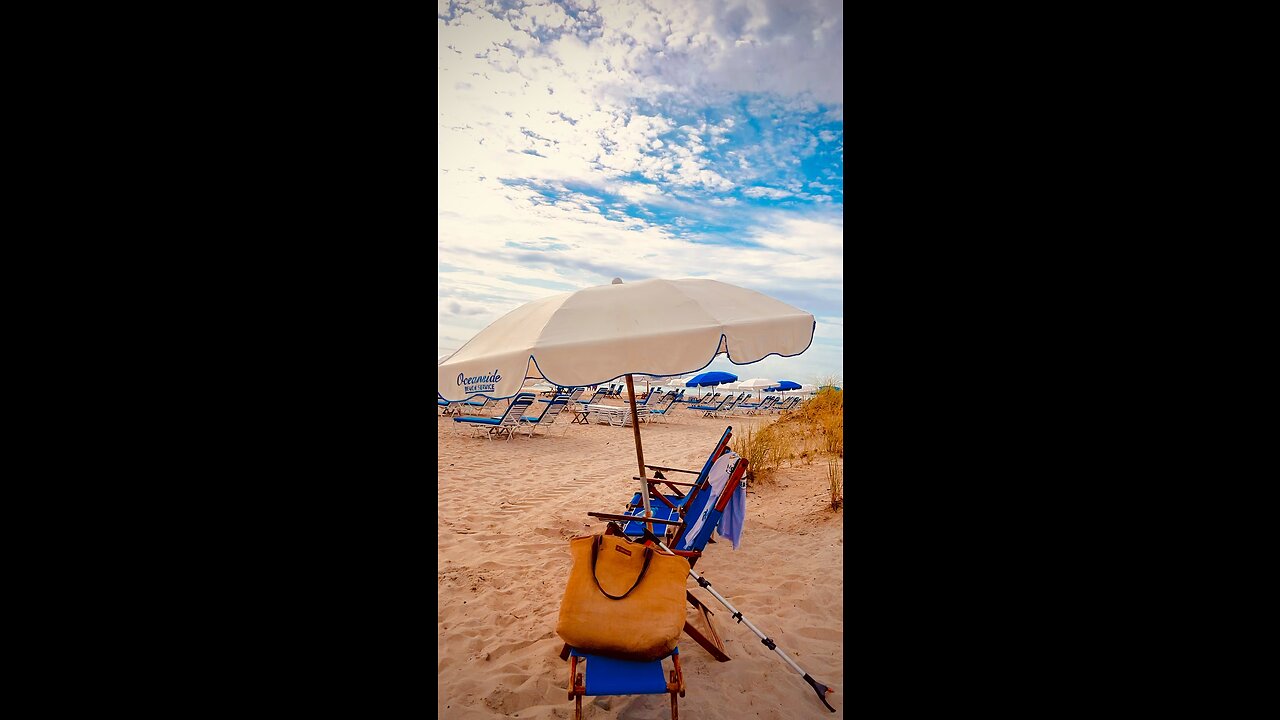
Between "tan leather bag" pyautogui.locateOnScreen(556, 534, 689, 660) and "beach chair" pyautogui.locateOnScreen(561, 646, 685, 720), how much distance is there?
1.7 inches

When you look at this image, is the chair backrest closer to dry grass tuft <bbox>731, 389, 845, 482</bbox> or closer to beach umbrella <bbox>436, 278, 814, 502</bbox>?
beach umbrella <bbox>436, 278, 814, 502</bbox>

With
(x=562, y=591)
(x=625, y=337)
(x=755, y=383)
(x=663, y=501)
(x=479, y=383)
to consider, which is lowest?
(x=562, y=591)

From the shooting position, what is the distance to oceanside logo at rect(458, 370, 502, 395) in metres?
2.99

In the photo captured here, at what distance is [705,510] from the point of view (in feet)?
12.4

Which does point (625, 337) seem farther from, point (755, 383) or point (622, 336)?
point (755, 383)

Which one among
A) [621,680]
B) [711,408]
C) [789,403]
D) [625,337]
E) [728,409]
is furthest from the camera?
[728,409]

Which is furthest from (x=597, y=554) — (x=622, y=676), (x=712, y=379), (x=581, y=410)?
(x=712, y=379)

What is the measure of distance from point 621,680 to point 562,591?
5.41ft

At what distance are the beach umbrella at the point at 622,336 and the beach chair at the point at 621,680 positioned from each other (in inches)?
50.8

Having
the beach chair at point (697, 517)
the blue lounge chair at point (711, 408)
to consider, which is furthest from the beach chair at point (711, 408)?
the beach chair at point (697, 517)

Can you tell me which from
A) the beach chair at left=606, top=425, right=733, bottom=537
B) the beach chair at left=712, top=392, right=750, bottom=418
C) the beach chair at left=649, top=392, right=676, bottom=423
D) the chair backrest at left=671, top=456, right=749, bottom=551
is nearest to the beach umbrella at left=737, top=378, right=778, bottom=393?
the beach chair at left=712, top=392, right=750, bottom=418
